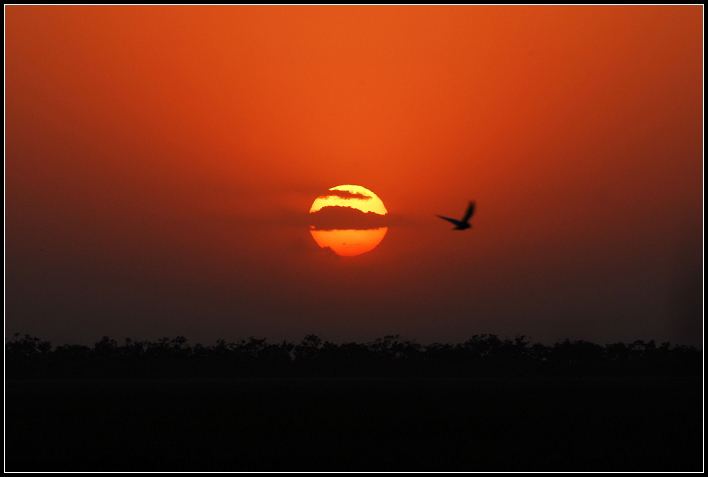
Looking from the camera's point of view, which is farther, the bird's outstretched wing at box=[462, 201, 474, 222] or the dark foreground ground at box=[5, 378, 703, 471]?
the bird's outstretched wing at box=[462, 201, 474, 222]

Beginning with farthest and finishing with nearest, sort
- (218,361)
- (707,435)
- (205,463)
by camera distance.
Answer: (218,361) → (707,435) → (205,463)

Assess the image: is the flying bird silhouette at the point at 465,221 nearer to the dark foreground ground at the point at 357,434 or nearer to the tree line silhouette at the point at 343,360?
the dark foreground ground at the point at 357,434

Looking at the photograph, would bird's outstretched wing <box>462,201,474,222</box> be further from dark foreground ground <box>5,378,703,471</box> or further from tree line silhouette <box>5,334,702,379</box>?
tree line silhouette <box>5,334,702,379</box>

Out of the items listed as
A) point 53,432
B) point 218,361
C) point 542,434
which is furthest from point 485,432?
point 218,361

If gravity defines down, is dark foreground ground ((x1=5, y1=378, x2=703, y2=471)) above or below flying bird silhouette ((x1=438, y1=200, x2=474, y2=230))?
below

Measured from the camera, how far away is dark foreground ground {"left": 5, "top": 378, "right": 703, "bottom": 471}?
23750mm

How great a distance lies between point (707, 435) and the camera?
27828mm

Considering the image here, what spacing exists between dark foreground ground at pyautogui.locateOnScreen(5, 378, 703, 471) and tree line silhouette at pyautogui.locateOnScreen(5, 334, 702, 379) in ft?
172

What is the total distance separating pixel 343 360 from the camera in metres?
102

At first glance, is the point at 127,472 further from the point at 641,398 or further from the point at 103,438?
the point at 641,398

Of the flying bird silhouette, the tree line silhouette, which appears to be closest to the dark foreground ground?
the flying bird silhouette

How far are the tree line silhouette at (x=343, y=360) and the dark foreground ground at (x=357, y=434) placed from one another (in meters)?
52.4

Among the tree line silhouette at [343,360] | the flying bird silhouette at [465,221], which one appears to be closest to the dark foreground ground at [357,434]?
the flying bird silhouette at [465,221]

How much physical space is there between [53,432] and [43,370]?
68853 mm
